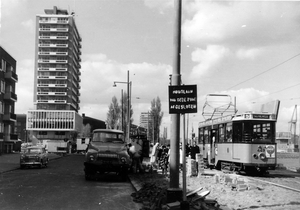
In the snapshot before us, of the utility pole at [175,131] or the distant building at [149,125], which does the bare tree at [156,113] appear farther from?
the utility pole at [175,131]

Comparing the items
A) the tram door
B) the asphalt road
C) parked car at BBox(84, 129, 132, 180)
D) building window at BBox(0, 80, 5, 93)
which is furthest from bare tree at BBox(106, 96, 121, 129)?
the asphalt road

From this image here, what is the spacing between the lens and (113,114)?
77.8 meters

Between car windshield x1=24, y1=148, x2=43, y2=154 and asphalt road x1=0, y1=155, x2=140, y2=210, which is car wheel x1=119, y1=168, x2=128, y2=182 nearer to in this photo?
asphalt road x1=0, y1=155, x2=140, y2=210

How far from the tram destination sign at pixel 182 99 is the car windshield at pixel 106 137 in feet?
33.9

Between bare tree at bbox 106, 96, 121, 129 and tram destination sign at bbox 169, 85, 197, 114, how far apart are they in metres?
67.9

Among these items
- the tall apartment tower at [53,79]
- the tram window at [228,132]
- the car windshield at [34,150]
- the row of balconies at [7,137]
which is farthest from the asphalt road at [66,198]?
the tall apartment tower at [53,79]

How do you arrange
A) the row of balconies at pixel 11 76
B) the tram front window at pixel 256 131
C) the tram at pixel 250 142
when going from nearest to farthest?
the tram at pixel 250 142 → the tram front window at pixel 256 131 → the row of balconies at pixel 11 76

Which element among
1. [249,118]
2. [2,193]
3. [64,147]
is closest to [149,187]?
[2,193]

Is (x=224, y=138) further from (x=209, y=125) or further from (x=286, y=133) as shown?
(x=286, y=133)

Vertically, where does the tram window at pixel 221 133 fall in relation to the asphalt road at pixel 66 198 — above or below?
above

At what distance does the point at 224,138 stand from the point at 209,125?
3.36m

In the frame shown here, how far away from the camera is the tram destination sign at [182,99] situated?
29.9ft

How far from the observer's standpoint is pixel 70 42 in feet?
413

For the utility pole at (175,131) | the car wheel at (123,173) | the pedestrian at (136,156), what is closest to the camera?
the utility pole at (175,131)
